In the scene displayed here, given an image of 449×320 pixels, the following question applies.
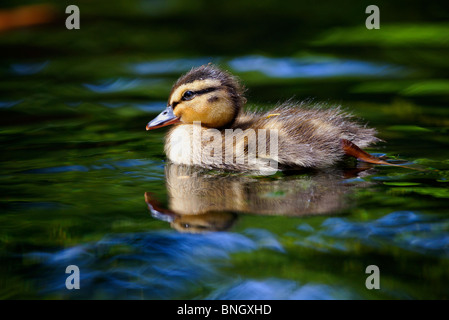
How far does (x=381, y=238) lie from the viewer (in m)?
3.86

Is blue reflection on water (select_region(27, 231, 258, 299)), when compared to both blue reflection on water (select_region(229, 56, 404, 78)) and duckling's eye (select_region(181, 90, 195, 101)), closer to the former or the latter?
duckling's eye (select_region(181, 90, 195, 101))

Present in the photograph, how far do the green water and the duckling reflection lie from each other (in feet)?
0.05

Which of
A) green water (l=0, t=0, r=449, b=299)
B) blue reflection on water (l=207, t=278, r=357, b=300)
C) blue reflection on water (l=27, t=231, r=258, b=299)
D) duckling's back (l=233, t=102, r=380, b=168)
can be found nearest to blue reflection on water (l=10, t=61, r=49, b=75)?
green water (l=0, t=0, r=449, b=299)

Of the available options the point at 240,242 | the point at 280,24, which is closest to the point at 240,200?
the point at 240,242

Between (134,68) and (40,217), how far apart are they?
13.2 ft

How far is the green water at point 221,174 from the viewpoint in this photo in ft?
11.9

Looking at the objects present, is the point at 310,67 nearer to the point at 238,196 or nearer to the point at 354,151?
the point at 354,151

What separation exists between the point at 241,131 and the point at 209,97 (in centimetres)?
36

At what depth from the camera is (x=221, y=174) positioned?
5059 millimetres

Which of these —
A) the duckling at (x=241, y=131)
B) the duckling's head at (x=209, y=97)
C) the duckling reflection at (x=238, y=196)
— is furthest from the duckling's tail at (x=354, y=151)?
the duckling's head at (x=209, y=97)

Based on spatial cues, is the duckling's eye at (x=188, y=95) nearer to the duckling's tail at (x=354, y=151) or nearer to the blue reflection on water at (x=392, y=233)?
the duckling's tail at (x=354, y=151)

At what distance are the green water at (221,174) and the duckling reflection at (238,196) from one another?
0.05 feet

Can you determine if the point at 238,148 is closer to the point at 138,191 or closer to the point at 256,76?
the point at 138,191

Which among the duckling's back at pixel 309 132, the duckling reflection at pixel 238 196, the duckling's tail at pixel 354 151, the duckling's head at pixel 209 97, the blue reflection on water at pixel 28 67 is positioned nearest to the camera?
the duckling reflection at pixel 238 196
